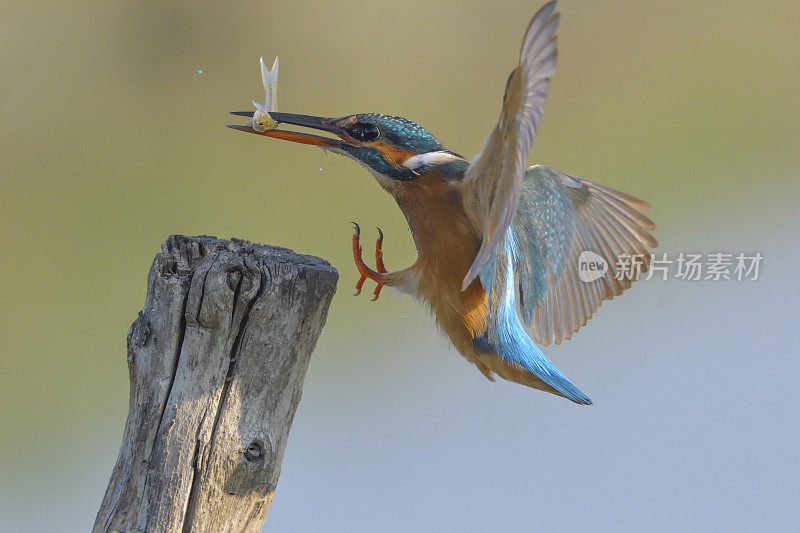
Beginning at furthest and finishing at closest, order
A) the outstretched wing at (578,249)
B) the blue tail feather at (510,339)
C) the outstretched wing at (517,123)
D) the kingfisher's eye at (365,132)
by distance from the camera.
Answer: the outstretched wing at (578,249)
the kingfisher's eye at (365,132)
the blue tail feather at (510,339)
the outstretched wing at (517,123)

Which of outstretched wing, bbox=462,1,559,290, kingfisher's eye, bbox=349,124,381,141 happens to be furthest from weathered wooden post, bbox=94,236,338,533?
kingfisher's eye, bbox=349,124,381,141

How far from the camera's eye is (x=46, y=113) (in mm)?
4723

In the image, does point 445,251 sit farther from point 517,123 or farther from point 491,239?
point 517,123

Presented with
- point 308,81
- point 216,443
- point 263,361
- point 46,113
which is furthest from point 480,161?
point 46,113

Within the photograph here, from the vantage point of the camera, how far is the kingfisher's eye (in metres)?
2.23

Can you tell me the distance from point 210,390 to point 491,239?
63cm

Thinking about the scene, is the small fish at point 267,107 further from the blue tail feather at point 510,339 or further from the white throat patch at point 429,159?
the blue tail feather at point 510,339

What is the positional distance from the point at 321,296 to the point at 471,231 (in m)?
0.55

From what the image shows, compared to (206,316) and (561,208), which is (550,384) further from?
(206,316)

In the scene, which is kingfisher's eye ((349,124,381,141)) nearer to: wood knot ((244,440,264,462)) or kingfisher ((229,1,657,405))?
kingfisher ((229,1,657,405))

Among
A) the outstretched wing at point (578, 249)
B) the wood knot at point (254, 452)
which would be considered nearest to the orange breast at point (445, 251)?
the outstretched wing at point (578, 249)

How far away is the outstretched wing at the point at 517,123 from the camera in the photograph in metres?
1.56

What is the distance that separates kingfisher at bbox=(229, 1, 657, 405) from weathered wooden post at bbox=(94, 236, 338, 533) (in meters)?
0.45

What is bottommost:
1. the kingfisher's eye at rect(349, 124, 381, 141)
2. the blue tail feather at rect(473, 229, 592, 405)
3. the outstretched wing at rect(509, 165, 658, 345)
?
the blue tail feather at rect(473, 229, 592, 405)
